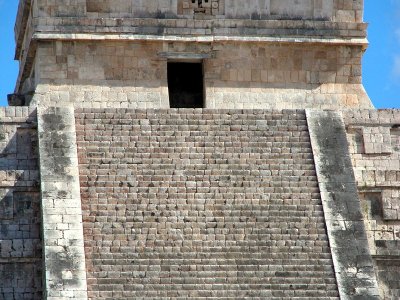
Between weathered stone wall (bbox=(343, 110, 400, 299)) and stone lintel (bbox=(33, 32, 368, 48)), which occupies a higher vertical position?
stone lintel (bbox=(33, 32, 368, 48))

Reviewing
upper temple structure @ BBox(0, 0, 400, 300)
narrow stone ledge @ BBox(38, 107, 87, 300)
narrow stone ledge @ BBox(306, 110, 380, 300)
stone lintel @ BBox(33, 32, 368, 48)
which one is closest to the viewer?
narrow stone ledge @ BBox(38, 107, 87, 300)

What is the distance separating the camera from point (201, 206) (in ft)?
96.3

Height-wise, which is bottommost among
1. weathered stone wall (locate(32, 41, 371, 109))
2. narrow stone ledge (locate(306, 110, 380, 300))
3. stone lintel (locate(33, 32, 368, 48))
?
narrow stone ledge (locate(306, 110, 380, 300))

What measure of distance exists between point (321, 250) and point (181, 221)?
2.42 m

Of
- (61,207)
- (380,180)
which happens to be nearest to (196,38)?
(380,180)

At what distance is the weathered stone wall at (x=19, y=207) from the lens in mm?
28844

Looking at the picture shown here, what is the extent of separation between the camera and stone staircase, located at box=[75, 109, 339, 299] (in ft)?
92.5

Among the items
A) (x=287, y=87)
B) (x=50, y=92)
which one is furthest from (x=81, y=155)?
(x=287, y=87)

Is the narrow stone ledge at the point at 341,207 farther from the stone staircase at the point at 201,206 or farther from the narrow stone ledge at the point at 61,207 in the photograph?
the narrow stone ledge at the point at 61,207

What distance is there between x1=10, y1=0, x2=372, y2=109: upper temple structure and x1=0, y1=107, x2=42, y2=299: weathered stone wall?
2.33 metres

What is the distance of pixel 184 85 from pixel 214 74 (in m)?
1.29

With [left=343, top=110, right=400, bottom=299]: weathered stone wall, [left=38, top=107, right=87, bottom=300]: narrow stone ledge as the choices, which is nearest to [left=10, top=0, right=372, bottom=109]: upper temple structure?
[left=343, top=110, right=400, bottom=299]: weathered stone wall

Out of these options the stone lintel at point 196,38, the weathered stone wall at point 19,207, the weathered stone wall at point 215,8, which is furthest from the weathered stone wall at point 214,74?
the weathered stone wall at point 19,207

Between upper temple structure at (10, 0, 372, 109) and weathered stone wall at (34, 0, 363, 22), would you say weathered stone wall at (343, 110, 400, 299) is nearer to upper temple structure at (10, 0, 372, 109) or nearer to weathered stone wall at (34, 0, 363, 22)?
upper temple structure at (10, 0, 372, 109)
